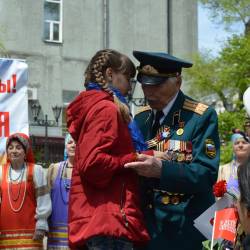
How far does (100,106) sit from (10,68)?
13.3ft

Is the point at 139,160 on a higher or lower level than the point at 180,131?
lower

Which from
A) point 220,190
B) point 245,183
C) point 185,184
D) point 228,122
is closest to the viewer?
point 245,183

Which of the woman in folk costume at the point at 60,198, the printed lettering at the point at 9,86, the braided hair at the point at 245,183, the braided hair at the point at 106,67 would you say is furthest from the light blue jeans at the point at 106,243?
the printed lettering at the point at 9,86

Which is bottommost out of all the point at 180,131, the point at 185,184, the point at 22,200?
the point at 22,200

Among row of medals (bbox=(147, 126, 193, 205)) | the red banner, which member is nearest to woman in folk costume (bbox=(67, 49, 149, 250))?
row of medals (bbox=(147, 126, 193, 205))

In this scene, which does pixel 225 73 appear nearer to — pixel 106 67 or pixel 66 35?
pixel 66 35

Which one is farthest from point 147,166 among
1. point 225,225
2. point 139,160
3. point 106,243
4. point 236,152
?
point 236,152

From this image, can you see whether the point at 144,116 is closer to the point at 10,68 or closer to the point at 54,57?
the point at 10,68

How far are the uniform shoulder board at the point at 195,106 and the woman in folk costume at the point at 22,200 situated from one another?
286cm

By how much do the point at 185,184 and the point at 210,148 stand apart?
0.82 ft

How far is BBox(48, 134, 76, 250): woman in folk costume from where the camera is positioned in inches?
254

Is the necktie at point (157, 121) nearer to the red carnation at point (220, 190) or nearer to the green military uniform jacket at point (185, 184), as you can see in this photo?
the green military uniform jacket at point (185, 184)

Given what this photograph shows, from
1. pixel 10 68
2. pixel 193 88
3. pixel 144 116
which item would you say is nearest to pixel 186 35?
pixel 193 88

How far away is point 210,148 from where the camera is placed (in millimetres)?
3766
